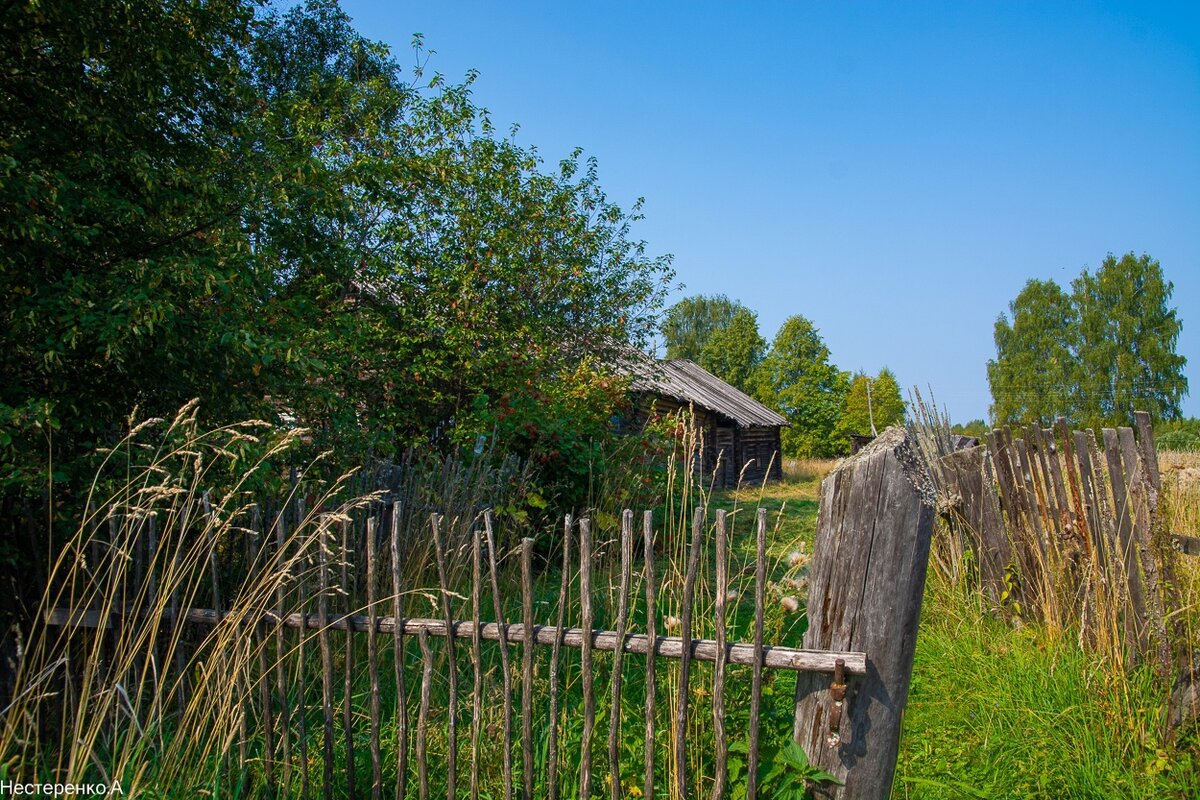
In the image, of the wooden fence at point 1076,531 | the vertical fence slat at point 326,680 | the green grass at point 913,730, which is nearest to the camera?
the green grass at point 913,730

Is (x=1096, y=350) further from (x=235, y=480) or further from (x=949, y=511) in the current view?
(x=235, y=480)

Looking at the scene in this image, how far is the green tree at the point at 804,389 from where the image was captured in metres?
36.6

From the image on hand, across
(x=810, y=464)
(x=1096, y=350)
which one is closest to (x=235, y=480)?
(x=810, y=464)

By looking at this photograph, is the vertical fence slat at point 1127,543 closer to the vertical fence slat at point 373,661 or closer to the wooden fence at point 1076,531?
the wooden fence at point 1076,531

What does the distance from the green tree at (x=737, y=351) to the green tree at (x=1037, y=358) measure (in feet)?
40.3

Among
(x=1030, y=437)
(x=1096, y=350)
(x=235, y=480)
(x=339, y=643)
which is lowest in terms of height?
(x=339, y=643)

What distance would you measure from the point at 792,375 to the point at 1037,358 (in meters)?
11.9

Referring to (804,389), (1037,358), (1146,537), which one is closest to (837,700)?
(1146,537)

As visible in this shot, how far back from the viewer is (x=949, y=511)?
4996mm

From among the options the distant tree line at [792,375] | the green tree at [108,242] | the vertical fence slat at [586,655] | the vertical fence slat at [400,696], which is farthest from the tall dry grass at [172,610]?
the distant tree line at [792,375]

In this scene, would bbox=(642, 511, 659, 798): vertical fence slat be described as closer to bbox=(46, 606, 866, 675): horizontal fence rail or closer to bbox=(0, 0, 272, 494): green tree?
bbox=(46, 606, 866, 675): horizontal fence rail

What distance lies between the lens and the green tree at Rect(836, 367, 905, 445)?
36297 millimetres

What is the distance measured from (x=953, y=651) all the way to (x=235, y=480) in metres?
3.53

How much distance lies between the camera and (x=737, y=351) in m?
44.1
